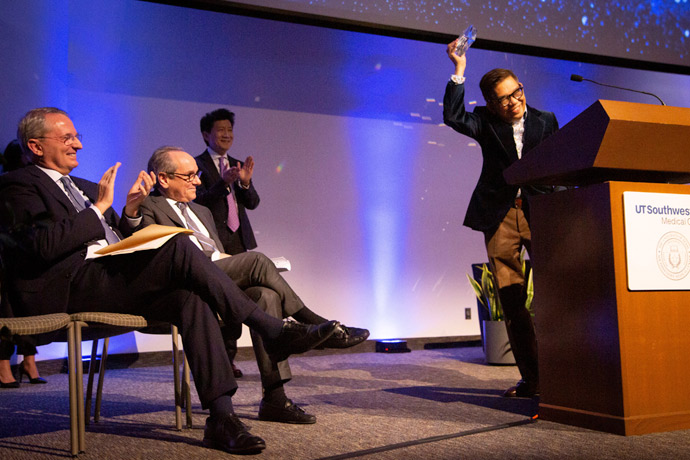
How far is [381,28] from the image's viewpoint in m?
4.28

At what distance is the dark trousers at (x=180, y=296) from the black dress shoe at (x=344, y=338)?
0.30 meters

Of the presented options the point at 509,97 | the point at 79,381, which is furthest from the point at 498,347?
the point at 79,381

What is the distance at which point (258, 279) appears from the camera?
2.49 m

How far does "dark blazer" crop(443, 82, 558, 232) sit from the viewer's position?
9.44 ft

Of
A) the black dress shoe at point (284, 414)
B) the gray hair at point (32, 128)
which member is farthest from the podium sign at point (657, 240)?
the gray hair at point (32, 128)

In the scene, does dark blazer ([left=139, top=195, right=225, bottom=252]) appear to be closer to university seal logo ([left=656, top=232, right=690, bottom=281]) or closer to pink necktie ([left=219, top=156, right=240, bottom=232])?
pink necktie ([left=219, top=156, right=240, bottom=232])

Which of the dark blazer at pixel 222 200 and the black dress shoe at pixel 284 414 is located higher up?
the dark blazer at pixel 222 200

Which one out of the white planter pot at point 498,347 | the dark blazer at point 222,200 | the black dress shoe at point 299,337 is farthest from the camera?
the white planter pot at point 498,347

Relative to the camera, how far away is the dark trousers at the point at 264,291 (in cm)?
245

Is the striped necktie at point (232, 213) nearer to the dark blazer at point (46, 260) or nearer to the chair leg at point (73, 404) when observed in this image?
the dark blazer at point (46, 260)

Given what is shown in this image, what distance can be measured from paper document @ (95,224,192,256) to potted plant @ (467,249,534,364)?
8.06 ft

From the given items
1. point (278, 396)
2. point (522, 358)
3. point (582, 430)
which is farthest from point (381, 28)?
point (582, 430)

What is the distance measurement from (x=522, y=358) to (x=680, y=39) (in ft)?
11.9

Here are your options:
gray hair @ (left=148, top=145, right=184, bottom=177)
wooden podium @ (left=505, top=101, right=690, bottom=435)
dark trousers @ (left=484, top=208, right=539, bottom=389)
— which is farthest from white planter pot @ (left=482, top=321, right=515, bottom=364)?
gray hair @ (left=148, top=145, right=184, bottom=177)
